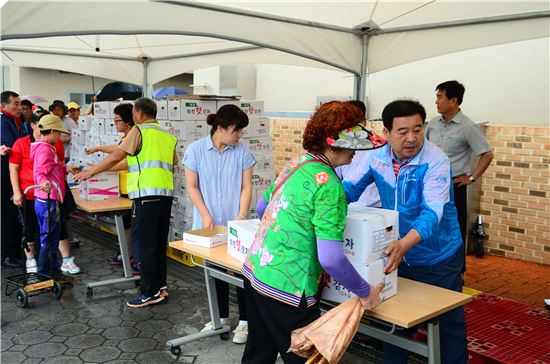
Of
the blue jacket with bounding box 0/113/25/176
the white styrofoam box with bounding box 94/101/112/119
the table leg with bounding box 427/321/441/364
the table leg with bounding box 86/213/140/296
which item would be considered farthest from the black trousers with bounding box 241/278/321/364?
the white styrofoam box with bounding box 94/101/112/119

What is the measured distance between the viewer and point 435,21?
4500 millimetres

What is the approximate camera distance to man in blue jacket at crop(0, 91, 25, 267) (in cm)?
556

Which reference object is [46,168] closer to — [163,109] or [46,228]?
[46,228]

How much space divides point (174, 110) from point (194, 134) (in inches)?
13.3

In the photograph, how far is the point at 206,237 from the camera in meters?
3.29

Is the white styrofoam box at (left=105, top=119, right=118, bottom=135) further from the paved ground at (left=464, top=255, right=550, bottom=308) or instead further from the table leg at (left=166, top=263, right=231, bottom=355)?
the paved ground at (left=464, top=255, right=550, bottom=308)

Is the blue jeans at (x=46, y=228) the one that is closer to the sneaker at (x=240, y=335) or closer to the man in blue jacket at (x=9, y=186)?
the man in blue jacket at (x=9, y=186)

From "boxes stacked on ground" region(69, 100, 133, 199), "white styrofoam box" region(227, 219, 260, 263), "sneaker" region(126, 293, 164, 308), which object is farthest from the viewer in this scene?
"boxes stacked on ground" region(69, 100, 133, 199)

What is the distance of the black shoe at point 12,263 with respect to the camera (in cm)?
561

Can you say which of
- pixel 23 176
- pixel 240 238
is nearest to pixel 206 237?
pixel 240 238

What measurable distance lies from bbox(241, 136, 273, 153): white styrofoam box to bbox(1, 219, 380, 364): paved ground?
1.60 m

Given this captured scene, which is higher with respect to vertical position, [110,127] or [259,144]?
[110,127]

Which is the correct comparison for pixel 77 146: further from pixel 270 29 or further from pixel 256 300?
pixel 256 300

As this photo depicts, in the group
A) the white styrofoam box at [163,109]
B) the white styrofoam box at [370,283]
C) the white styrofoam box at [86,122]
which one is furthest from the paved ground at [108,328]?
the white styrofoam box at [86,122]
